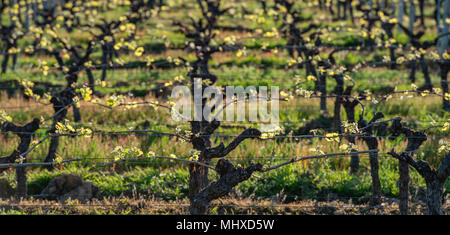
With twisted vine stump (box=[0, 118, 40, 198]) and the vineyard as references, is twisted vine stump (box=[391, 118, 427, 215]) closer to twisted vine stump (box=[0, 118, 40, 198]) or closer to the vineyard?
the vineyard

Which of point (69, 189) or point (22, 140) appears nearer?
point (22, 140)

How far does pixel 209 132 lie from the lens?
7281 mm

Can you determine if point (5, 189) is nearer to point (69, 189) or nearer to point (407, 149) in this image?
point (69, 189)

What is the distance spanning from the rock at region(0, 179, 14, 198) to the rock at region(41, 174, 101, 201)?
54cm

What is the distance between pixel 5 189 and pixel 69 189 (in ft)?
3.59

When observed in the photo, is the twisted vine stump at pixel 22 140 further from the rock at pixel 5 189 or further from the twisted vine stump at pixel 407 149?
the twisted vine stump at pixel 407 149

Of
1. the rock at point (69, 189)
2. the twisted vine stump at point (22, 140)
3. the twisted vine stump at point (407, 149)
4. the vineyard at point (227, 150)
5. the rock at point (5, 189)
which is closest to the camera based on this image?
the vineyard at point (227, 150)

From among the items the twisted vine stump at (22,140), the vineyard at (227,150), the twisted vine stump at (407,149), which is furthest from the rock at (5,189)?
the twisted vine stump at (407,149)

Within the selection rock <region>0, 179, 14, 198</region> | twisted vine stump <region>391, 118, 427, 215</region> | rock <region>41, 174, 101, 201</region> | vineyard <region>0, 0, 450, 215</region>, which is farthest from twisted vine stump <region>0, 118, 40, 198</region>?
twisted vine stump <region>391, 118, 427, 215</region>

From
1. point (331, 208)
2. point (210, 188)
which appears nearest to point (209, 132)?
point (210, 188)

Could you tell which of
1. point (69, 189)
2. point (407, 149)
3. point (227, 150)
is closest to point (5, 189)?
point (69, 189)

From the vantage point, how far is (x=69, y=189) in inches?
332

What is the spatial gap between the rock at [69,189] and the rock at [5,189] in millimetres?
543

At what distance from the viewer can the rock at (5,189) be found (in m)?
8.47
